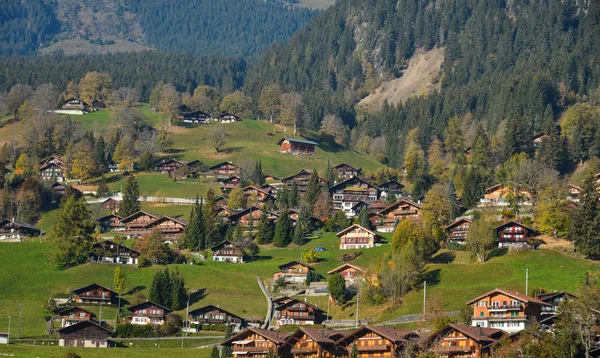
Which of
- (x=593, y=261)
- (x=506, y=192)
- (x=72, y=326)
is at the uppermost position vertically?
(x=506, y=192)

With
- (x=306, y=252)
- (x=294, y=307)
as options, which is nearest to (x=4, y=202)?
(x=306, y=252)

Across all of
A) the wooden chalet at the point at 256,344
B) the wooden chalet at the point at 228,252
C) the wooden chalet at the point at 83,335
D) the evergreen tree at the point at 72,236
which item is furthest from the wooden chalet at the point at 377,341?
the evergreen tree at the point at 72,236

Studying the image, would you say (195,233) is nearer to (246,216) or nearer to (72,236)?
(246,216)

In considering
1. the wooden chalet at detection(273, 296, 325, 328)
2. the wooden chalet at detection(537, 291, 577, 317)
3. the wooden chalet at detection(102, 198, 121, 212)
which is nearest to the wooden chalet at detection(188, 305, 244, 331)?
the wooden chalet at detection(273, 296, 325, 328)

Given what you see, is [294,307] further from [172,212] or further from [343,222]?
[172,212]

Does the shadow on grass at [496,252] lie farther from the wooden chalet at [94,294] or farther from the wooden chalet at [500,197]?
the wooden chalet at [94,294]

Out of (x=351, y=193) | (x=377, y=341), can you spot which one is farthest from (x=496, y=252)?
(x=351, y=193)
